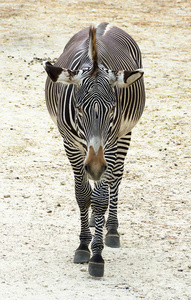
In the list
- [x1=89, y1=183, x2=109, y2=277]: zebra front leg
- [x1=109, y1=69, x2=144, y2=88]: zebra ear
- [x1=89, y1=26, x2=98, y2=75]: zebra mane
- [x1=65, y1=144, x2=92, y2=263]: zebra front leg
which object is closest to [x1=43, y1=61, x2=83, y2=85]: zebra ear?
[x1=89, y1=26, x2=98, y2=75]: zebra mane

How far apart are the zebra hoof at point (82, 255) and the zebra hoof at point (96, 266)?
0.85 ft

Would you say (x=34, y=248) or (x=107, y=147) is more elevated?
(x=107, y=147)

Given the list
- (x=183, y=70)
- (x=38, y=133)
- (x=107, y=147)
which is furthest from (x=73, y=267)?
(x=183, y=70)

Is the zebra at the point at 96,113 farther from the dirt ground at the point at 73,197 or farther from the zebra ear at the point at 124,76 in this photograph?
the dirt ground at the point at 73,197

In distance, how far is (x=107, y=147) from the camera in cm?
446

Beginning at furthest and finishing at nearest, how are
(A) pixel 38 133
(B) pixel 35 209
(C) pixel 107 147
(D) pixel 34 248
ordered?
(A) pixel 38 133 < (B) pixel 35 209 < (D) pixel 34 248 < (C) pixel 107 147

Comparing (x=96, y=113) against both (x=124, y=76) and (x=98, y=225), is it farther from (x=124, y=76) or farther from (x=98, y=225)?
(x=98, y=225)

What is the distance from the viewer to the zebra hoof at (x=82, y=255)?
485 centimetres

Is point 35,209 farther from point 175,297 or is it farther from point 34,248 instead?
point 175,297

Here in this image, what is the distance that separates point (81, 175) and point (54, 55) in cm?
842

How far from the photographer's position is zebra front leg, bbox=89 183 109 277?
14.9 feet

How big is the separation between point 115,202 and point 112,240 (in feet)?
1.60

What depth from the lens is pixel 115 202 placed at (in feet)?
18.5

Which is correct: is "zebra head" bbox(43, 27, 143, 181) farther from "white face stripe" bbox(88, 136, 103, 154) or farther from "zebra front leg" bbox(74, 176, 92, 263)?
"zebra front leg" bbox(74, 176, 92, 263)
